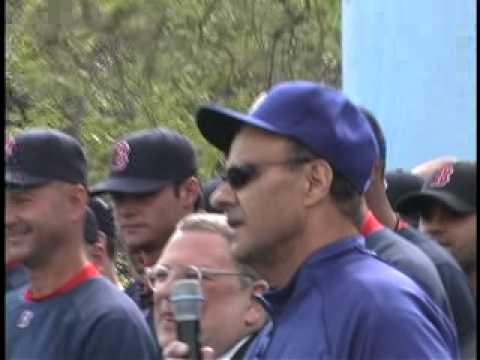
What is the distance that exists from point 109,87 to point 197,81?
3.23 feet

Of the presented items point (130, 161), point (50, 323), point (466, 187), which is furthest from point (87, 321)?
point (466, 187)

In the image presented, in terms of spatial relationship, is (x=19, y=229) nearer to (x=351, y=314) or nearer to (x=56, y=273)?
(x=56, y=273)

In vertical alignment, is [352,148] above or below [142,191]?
above

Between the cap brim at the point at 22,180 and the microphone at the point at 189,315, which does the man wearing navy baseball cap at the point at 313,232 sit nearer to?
the microphone at the point at 189,315

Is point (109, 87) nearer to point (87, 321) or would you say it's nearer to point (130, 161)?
point (130, 161)

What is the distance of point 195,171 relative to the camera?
20.8 ft

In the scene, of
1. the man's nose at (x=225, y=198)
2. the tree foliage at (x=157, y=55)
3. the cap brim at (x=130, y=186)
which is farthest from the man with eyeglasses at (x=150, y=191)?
the tree foliage at (x=157, y=55)

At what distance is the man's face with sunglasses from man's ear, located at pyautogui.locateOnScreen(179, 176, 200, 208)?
6.54ft

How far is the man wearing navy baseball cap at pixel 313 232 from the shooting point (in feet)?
12.4

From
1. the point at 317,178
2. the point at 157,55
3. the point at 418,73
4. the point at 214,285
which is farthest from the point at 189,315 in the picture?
the point at 157,55

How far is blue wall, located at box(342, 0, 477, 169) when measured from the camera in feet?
30.6

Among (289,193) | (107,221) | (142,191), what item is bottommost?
(107,221)

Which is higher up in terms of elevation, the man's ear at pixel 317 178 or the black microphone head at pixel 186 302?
the man's ear at pixel 317 178

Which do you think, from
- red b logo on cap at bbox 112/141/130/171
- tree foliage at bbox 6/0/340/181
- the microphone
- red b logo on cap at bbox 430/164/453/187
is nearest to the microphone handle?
the microphone
